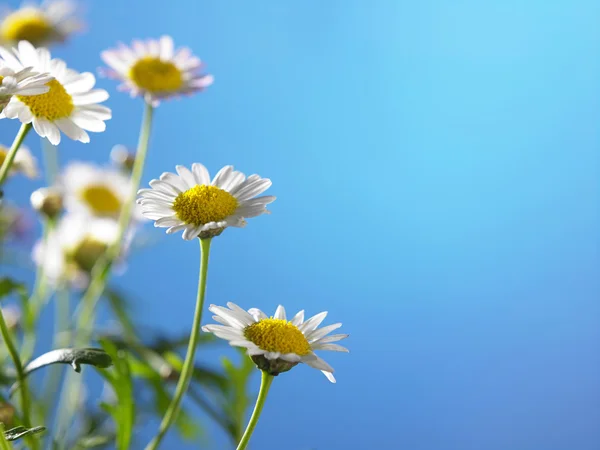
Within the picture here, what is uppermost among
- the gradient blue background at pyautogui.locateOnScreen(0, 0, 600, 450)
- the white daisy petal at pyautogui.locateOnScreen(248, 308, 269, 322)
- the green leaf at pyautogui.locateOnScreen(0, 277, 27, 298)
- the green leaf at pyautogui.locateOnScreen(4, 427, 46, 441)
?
the gradient blue background at pyautogui.locateOnScreen(0, 0, 600, 450)

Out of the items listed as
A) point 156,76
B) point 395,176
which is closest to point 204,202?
point 156,76

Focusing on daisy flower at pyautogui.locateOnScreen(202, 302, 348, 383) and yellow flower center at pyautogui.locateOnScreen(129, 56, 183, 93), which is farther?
yellow flower center at pyautogui.locateOnScreen(129, 56, 183, 93)

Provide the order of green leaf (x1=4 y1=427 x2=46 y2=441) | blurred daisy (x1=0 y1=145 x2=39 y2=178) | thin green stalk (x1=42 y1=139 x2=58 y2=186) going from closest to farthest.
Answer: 1. green leaf (x1=4 y1=427 x2=46 y2=441)
2. blurred daisy (x1=0 y1=145 x2=39 y2=178)
3. thin green stalk (x1=42 y1=139 x2=58 y2=186)

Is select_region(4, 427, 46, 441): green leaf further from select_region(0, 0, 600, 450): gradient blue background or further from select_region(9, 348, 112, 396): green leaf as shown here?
select_region(0, 0, 600, 450): gradient blue background

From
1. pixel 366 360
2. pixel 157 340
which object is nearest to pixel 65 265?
pixel 157 340

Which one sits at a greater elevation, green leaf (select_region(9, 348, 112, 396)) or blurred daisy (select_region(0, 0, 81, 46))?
blurred daisy (select_region(0, 0, 81, 46))

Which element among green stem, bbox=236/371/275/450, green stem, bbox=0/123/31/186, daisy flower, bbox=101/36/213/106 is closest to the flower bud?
daisy flower, bbox=101/36/213/106

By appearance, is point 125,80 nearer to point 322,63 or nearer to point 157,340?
point 157,340
